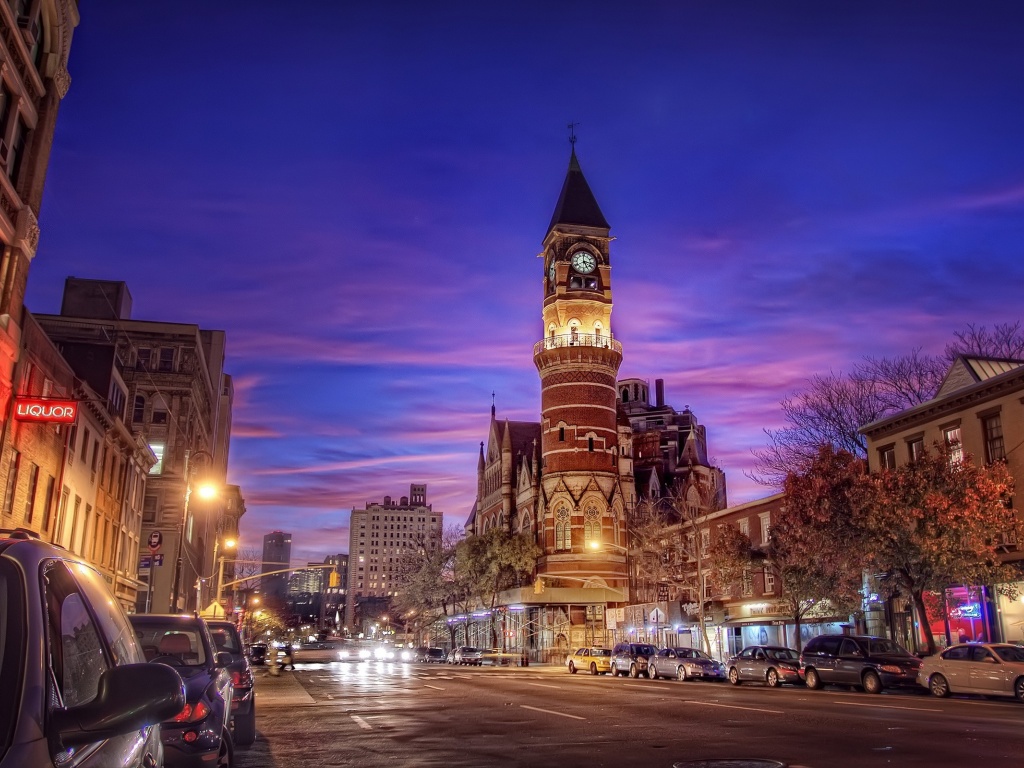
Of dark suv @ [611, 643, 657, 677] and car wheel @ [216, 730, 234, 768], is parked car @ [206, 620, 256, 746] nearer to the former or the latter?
car wheel @ [216, 730, 234, 768]

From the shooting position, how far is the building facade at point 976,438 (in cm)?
3189

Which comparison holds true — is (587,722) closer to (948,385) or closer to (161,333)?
(948,385)

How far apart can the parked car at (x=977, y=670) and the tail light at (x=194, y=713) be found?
21.0m

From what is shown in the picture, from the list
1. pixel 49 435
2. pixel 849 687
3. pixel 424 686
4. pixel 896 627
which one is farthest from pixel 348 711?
pixel 896 627

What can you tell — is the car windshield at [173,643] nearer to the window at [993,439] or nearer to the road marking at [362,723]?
the road marking at [362,723]

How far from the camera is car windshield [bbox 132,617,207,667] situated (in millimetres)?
8328

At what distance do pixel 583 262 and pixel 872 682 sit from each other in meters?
51.5

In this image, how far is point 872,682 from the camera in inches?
1057

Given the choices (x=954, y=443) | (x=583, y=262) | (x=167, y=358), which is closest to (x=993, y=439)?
(x=954, y=443)

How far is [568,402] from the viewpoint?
7100 cm

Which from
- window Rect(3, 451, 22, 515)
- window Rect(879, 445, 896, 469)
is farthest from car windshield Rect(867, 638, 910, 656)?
window Rect(3, 451, 22, 515)

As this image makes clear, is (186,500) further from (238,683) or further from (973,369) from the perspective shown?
(973,369)

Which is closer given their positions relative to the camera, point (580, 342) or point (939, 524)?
point (939, 524)

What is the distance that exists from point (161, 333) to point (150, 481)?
12027 millimetres
